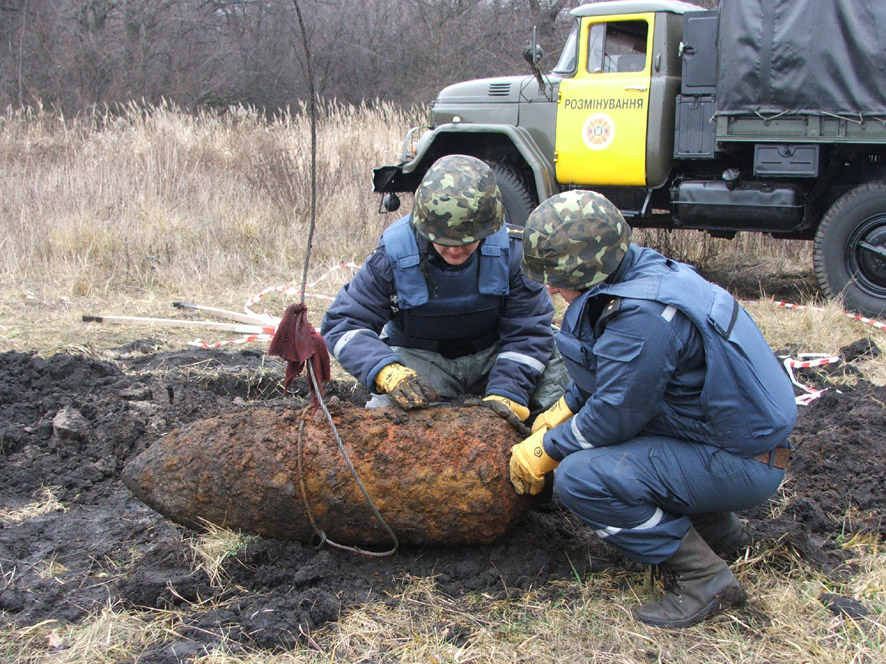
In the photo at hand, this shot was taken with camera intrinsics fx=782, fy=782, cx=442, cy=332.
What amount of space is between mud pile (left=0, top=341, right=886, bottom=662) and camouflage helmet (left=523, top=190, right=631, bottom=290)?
105 centimetres

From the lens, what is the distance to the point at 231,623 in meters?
2.51

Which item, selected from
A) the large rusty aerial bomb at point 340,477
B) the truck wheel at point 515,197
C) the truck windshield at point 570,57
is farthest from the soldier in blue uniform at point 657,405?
the truck windshield at point 570,57

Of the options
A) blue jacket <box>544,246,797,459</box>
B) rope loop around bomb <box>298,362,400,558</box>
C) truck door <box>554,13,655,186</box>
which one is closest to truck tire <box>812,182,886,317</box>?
truck door <box>554,13,655,186</box>

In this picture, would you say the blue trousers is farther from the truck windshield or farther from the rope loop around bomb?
the truck windshield

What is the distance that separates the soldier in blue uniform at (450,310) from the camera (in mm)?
3100


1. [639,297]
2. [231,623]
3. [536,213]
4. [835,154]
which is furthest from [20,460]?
[835,154]

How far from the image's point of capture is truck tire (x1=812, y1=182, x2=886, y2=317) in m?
6.23

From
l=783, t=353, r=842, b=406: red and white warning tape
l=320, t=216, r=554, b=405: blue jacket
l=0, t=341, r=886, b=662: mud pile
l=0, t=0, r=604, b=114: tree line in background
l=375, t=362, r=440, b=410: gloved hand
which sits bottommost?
l=0, t=341, r=886, b=662: mud pile

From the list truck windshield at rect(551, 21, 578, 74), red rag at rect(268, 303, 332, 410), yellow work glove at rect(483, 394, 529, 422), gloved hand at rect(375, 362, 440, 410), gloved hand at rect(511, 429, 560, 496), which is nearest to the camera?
red rag at rect(268, 303, 332, 410)

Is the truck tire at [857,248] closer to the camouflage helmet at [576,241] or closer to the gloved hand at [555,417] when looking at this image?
the gloved hand at [555,417]

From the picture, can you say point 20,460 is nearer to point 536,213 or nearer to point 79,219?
point 536,213

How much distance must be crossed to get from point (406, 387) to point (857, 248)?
16.2ft

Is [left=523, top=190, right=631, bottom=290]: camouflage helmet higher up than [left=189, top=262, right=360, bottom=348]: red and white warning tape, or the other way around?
[left=523, top=190, right=631, bottom=290]: camouflage helmet

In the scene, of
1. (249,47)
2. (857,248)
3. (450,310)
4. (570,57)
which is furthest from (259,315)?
(249,47)
